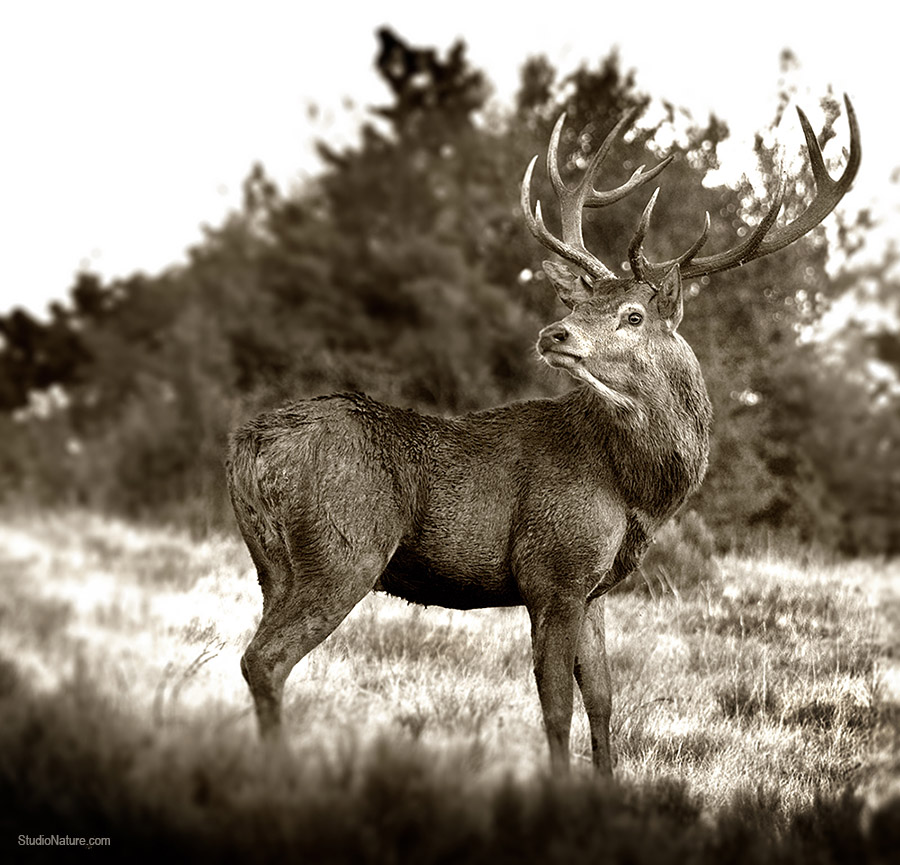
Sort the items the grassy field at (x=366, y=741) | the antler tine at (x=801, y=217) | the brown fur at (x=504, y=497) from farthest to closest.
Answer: the antler tine at (x=801, y=217)
the brown fur at (x=504, y=497)
the grassy field at (x=366, y=741)

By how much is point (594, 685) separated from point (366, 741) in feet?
4.63

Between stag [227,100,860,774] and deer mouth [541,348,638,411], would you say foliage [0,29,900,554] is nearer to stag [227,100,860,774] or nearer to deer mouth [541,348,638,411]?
stag [227,100,860,774]

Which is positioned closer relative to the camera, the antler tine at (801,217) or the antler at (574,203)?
the antler tine at (801,217)

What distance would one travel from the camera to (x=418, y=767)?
3236 millimetres

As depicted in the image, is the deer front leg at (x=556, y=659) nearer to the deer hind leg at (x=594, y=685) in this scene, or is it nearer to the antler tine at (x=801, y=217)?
the deer hind leg at (x=594, y=685)

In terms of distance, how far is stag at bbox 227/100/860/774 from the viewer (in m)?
3.91

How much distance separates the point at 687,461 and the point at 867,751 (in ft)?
6.49

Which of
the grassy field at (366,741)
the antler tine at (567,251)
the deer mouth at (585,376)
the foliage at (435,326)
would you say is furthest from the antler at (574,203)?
the grassy field at (366,741)

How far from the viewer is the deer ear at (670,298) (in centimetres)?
447

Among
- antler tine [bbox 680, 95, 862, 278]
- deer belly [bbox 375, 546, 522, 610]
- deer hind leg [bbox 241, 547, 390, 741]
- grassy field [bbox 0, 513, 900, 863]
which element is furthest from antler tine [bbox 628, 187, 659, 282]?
grassy field [bbox 0, 513, 900, 863]

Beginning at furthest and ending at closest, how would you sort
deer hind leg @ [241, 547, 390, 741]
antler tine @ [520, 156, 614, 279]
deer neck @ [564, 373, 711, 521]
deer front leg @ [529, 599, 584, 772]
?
1. antler tine @ [520, 156, 614, 279]
2. deer neck @ [564, 373, 711, 521]
3. deer front leg @ [529, 599, 584, 772]
4. deer hind leg @ [241, 547, 390, 741]

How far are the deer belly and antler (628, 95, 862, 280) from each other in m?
1.39

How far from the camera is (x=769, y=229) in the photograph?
4762mm

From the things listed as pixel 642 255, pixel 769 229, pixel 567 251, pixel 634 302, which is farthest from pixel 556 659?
pixel 769 229
